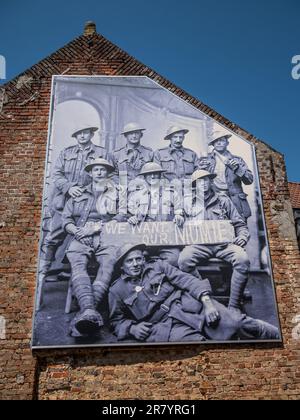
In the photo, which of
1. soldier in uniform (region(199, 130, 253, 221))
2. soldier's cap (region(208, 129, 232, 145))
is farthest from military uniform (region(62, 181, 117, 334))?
soldier's cap (region(208, 129, 232, 145))

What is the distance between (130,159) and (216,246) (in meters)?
2.32

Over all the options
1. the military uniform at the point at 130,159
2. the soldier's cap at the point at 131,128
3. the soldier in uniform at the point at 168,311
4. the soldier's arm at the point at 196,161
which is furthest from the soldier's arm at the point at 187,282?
the soldier's cap at the point at 131,128

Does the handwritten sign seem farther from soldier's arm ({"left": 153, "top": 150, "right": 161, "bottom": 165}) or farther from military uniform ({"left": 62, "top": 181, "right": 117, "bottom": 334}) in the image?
soldier's arm ({"left": 153, "top": 150, "right": 161, "bottom": 165})

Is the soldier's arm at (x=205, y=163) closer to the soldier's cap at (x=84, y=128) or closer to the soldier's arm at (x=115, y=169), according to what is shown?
the soldier's arm at (x=115, y=169)

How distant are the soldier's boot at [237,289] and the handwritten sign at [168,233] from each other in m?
0.64

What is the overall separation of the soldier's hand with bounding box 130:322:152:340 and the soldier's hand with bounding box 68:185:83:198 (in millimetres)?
2572

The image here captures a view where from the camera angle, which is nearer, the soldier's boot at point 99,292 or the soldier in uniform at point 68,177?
the soldier's boot at point 99,292

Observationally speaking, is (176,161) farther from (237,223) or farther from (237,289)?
(237,289)

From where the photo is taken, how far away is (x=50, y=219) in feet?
23.7

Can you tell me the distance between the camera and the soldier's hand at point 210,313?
254 inches

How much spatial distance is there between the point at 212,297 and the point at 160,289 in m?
0.85

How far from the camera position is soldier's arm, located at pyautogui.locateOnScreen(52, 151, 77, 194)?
7531mm

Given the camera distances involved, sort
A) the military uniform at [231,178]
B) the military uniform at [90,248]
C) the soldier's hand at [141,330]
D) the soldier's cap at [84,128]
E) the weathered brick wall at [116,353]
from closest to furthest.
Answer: the weathered brick wall at [116,353]
the soldier's hand at [141,330]
the military uniform at [90,248]
the military uniform at [231,178]
the soldier's cap at [84,128]
